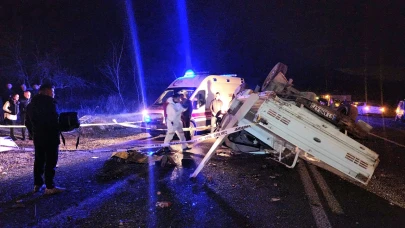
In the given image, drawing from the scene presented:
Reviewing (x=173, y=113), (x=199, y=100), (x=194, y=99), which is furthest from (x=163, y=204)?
(x=199, y=100)

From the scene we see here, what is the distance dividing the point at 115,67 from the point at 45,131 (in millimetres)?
20952

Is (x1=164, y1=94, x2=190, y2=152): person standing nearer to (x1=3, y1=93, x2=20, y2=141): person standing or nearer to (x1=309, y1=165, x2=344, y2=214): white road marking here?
(x1=309, y1=165, x2=344, y2=214): white road marking

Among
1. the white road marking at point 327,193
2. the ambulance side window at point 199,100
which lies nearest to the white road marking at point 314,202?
the white road marking at point 327,193

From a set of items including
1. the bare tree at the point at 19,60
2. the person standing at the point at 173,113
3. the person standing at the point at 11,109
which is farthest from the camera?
the bare tree at the point at 19,60

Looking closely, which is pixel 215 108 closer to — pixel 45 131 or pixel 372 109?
pixel 45 131

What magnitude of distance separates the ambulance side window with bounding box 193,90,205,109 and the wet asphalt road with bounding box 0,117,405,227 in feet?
14.7

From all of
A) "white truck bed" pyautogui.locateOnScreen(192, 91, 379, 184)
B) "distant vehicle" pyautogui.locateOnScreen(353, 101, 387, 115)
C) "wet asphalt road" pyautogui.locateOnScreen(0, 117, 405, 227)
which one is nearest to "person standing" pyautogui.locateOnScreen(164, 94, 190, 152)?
"wet asphalt road" pyautogui.locateOnScreen(0, 117, 405, 227)

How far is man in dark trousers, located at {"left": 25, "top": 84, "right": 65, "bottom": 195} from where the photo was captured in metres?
4.77

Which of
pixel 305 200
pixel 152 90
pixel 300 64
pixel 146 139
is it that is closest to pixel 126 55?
pixel 152 90

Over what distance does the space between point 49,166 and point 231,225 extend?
3.15m

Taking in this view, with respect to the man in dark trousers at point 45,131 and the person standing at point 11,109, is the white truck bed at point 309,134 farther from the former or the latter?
the person standing at point 11,109

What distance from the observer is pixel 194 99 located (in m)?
11.0

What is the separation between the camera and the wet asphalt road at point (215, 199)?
3.87 m

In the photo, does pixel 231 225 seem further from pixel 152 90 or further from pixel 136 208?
pixel 152 90
